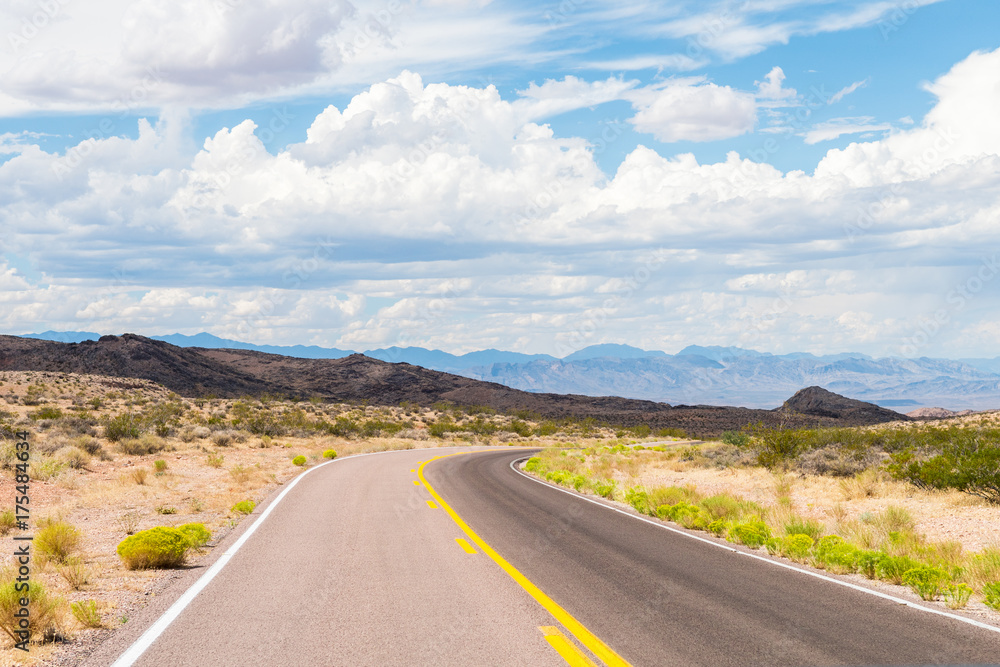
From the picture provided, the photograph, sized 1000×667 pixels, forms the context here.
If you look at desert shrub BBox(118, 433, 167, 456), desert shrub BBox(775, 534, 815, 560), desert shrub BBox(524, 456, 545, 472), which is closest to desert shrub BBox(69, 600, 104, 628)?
desert shrub BBox(775, 534, 815, 560)

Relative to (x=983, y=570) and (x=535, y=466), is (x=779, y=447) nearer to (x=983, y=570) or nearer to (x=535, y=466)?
(x=535, y=466)

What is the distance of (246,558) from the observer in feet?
32.7

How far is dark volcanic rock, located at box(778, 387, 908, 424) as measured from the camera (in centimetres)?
11512

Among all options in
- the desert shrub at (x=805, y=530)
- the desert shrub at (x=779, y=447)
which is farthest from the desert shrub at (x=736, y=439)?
the desert shrub at (x=805, y=530)

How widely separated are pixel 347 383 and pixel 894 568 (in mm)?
133743

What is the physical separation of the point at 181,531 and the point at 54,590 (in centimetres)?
252

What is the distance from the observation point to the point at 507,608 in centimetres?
741

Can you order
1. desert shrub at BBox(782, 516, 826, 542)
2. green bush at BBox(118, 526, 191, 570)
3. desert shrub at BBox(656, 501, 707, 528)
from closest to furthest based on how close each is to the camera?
green bush at BBox(118, 526, 191, 570) → desert shrub at BBox(782, 516, 826, 542) → desert shrub at BBox(656, 501, 707, 528)

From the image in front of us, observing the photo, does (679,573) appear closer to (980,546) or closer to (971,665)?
(971,665)

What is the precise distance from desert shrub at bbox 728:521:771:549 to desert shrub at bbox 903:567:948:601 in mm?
2971

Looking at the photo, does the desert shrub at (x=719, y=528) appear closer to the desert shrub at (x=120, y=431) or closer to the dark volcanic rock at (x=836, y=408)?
the desert shrub at (x=120, y=431)

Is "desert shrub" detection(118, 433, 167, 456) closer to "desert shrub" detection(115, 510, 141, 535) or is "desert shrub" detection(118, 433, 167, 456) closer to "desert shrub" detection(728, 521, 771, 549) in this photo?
"desert shrub" detection(115, 510, 141, 535)

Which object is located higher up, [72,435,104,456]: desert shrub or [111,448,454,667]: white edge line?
[111,448,454,667]: white edge line

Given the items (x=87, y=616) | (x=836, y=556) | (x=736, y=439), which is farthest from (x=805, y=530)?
(x=736, y=439)
